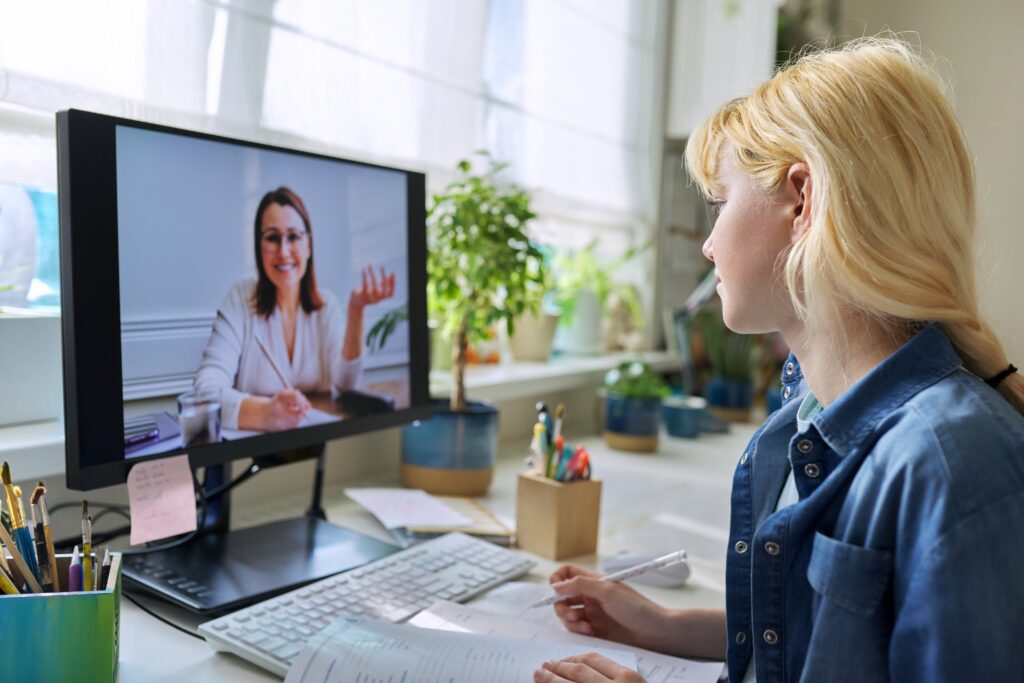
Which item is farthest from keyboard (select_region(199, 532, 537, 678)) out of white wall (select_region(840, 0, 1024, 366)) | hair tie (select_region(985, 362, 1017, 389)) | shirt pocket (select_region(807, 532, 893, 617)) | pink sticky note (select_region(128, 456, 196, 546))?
white wall (select_region(840, 0, 1024, 366))

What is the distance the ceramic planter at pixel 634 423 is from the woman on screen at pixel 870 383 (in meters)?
1.09

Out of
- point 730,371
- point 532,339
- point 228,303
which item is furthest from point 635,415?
point 228,303

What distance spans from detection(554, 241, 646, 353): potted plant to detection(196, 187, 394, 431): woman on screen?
4.76 ft

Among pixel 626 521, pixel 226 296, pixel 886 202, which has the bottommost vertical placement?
pixel 626 521

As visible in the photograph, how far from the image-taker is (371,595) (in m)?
0.95

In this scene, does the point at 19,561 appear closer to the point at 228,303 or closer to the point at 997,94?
the point at 228,303

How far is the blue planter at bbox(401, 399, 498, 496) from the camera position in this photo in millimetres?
1455

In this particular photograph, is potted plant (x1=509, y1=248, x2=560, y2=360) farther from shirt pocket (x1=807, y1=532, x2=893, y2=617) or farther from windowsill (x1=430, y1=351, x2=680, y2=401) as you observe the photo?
shirt pocket (x1=807, y1=532, x2=893, y2=617)

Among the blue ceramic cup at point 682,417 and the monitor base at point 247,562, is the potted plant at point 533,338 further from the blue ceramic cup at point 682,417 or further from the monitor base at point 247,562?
the monitor base at point 247,562

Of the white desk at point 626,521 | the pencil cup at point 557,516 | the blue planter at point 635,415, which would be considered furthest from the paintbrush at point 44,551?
the blue planter at point 635,415

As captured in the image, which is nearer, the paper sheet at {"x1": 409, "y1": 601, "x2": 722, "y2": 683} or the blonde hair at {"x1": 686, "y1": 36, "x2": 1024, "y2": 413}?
the blonde hair at {"x1": 686, "y1": 36, "x2": 1024, "y2": 413}

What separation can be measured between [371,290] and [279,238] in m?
0.17

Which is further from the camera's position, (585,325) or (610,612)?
(585,325)

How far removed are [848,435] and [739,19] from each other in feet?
7.28
